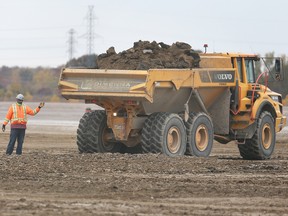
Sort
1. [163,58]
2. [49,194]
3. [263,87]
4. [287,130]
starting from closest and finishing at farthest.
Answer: [49,194] < [163,58] < [263,87] < [287,130]

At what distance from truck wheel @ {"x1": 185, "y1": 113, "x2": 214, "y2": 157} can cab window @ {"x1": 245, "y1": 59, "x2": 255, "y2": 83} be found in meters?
1.83

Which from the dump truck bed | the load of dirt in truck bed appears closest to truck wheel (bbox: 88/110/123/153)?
the dump truck bed

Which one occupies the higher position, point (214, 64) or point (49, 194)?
point (214, 64)

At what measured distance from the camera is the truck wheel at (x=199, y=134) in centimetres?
2041

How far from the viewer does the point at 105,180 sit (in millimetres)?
14562

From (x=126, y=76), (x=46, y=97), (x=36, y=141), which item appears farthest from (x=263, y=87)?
(x=46, y=97)

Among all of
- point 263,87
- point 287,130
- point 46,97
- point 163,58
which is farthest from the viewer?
point 46,97

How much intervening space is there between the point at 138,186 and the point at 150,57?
6.98m

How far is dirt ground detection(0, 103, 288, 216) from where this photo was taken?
11.4m

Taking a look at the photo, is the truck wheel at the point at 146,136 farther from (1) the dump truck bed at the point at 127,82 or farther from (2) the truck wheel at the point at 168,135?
(1) the dump truck bed at the point at 127,82

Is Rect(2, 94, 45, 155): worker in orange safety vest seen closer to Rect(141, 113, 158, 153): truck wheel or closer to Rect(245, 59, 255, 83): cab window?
Rect(141, 113, 158, 153): truck wheel

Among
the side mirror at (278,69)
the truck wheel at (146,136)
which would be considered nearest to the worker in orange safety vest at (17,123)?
the truck wheel at (146,136)

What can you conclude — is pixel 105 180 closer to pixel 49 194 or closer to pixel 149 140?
pixel 49 194

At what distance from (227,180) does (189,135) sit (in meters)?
5.27
